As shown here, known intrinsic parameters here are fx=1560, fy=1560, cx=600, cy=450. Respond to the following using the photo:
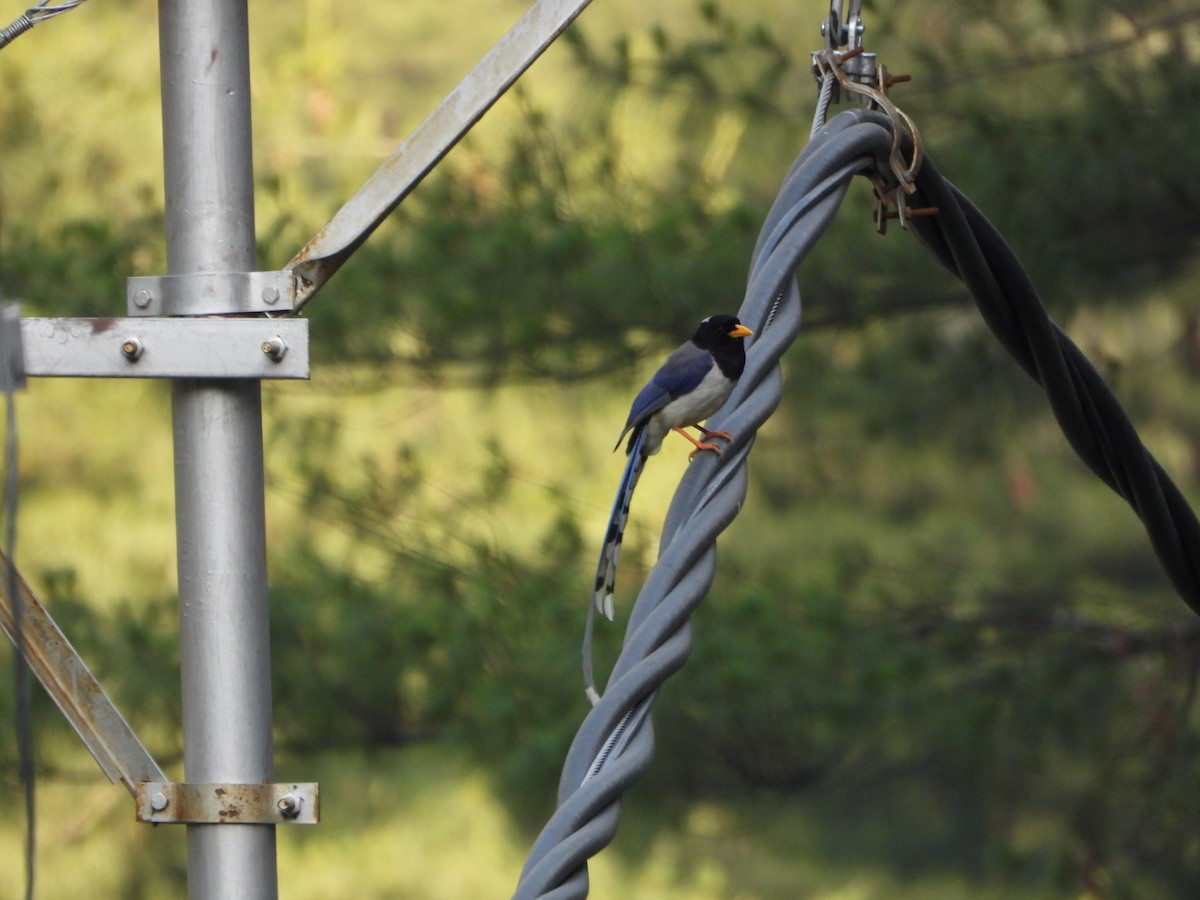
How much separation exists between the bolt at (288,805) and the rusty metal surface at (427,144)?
1.14 ft

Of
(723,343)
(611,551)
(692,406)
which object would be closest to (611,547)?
(611,551)

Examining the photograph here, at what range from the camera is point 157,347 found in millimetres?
1083

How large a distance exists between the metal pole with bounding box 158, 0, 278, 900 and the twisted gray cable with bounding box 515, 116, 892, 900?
261 mm

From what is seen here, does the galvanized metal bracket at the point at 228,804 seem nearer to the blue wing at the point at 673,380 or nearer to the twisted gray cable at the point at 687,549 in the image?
the twisted gray cable at the point at 687,549

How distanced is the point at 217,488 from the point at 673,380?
1.11 metres

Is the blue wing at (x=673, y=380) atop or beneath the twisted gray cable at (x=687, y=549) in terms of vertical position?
atop

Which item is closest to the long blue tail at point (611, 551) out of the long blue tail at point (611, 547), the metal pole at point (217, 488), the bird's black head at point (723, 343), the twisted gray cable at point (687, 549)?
the long blue tail at point (611, 547)

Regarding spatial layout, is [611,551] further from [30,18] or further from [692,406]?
[692,406]

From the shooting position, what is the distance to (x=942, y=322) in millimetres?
4926

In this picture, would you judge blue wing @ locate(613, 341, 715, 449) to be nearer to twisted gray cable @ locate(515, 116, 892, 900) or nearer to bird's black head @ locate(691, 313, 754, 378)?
bird's black head @ locate(691, 313, 754, 378)

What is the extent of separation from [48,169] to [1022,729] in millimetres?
6516

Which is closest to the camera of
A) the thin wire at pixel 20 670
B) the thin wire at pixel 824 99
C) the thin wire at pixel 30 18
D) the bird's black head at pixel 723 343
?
the thin wire at pixel 20 670

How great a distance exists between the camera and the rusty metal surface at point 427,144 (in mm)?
1135

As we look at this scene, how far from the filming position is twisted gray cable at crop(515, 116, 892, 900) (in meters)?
0.91
